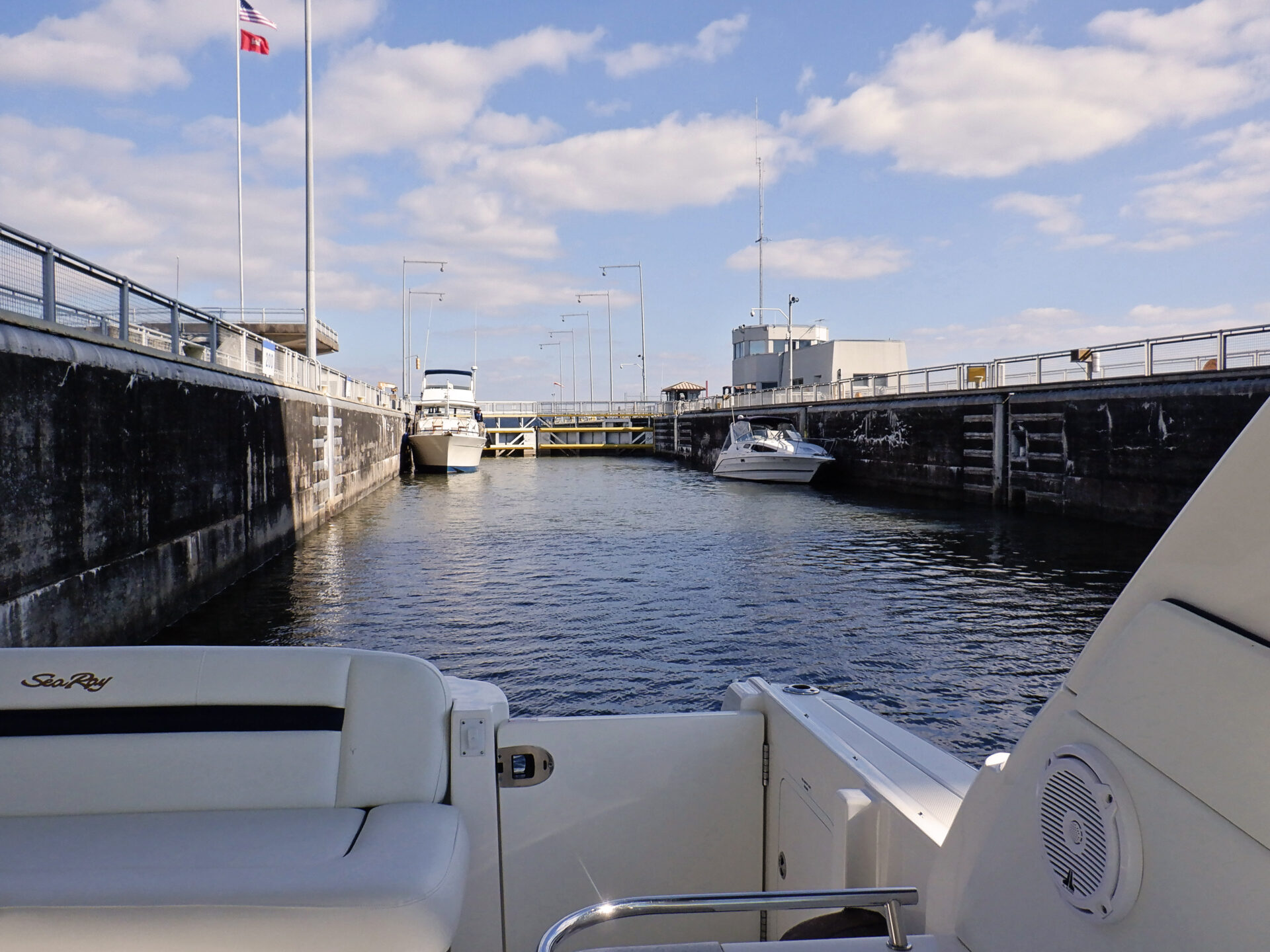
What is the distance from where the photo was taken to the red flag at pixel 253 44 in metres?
23.8

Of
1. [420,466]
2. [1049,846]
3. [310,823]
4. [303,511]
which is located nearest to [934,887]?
[1049,846]

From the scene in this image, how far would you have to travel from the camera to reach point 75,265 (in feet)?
25.3

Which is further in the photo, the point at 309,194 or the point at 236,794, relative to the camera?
the point at 309,194

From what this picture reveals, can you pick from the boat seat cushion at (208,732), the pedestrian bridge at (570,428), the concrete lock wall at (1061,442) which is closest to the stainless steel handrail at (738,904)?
the boat seat cushion at (208,732)

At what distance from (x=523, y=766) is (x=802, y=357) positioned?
174 feet

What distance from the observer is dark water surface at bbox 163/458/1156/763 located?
7977 mm

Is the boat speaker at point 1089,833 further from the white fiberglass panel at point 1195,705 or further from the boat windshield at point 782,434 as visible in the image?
the boat windshield at point 782,434

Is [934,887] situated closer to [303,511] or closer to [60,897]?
[60,897]

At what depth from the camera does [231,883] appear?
7.26 feet

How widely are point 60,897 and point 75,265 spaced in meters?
7.13

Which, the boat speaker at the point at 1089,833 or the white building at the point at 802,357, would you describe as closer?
the boat speaker at the point at 1089,833

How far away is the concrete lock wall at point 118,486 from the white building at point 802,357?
3691 centimetres

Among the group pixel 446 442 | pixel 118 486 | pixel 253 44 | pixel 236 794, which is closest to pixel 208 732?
pixel 236 794

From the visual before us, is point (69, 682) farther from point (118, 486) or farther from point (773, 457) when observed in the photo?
point (773, 457)
